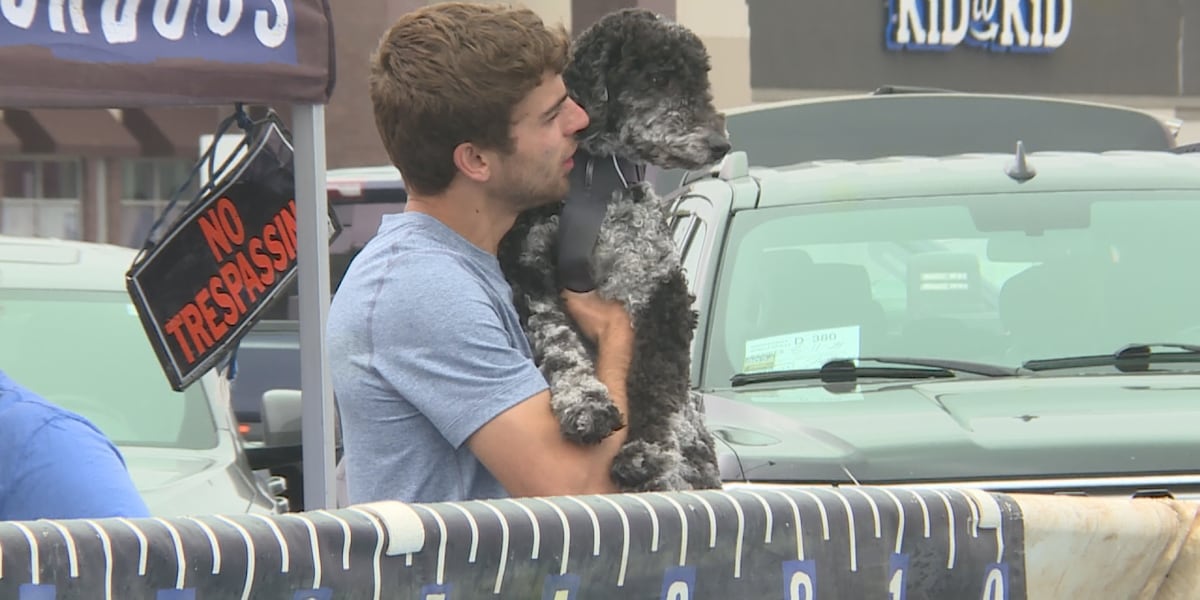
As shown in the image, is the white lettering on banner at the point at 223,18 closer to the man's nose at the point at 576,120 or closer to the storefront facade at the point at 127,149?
the man's nose at the point at 576,120

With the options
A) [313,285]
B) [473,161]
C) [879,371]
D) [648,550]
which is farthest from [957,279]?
[648,550]

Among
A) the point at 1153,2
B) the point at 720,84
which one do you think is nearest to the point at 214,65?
the point at 720,84

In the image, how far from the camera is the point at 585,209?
2.62 m

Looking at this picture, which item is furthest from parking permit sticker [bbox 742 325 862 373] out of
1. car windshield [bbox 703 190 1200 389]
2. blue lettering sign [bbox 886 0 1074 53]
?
blue lettering sign [bbox 886 0 1074 53]

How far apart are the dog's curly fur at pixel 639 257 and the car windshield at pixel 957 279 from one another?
6.44 feet

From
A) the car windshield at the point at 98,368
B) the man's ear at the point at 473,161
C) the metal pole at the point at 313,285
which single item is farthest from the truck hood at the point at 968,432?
the car windshield at the point at 98,368

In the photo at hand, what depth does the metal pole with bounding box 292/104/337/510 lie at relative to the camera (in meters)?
4.41

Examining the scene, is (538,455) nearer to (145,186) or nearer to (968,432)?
(968,432)

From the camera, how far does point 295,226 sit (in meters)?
4.73

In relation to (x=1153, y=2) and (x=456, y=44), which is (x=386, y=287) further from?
(x=1153, y=2)

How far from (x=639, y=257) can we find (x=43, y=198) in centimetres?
2023

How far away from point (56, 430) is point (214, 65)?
1666mm

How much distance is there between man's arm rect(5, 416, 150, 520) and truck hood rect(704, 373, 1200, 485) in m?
1.67

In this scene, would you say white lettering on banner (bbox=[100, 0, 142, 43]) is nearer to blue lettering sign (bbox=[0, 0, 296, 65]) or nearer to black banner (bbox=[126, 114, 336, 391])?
blue lettering sign (bbox=[0, 0, 296, 65])
